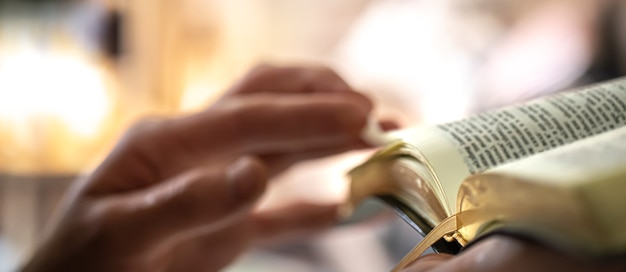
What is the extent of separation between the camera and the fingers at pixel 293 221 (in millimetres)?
707

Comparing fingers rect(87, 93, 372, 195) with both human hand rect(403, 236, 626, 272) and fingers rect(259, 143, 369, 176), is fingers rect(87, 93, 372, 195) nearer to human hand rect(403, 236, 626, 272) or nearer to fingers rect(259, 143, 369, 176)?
fingers rect(259, 143, 369, 176)

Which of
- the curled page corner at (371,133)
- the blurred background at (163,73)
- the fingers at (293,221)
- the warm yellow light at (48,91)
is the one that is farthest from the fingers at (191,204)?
the warm yellow light at (48,91)

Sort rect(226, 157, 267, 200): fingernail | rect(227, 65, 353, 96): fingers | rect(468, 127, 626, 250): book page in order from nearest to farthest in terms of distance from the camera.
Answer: rect(468, 127, 626, 250): book page < rect(226, 157, 267, 200): fingernail < rect(227, 65, 353, 96): fingers

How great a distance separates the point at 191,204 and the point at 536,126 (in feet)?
0.81

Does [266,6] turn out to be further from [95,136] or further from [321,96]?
[321,96]

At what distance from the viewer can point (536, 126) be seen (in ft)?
1.21

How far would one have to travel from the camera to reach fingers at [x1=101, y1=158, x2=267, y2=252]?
463 millimetres

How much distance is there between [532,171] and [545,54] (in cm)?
66

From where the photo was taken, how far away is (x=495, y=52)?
37.2 inches

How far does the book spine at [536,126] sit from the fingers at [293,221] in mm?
346

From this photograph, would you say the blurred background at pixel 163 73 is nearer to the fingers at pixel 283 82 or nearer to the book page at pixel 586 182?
the fingers at pixel 283 82

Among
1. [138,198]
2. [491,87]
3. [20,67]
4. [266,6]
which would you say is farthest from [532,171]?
[20,67]

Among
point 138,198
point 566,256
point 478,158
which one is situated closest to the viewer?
point 566,256

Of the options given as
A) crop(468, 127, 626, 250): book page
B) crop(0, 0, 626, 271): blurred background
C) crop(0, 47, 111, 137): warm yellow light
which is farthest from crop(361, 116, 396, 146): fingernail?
crop(0, 47, 111, 137): warm yellow light
